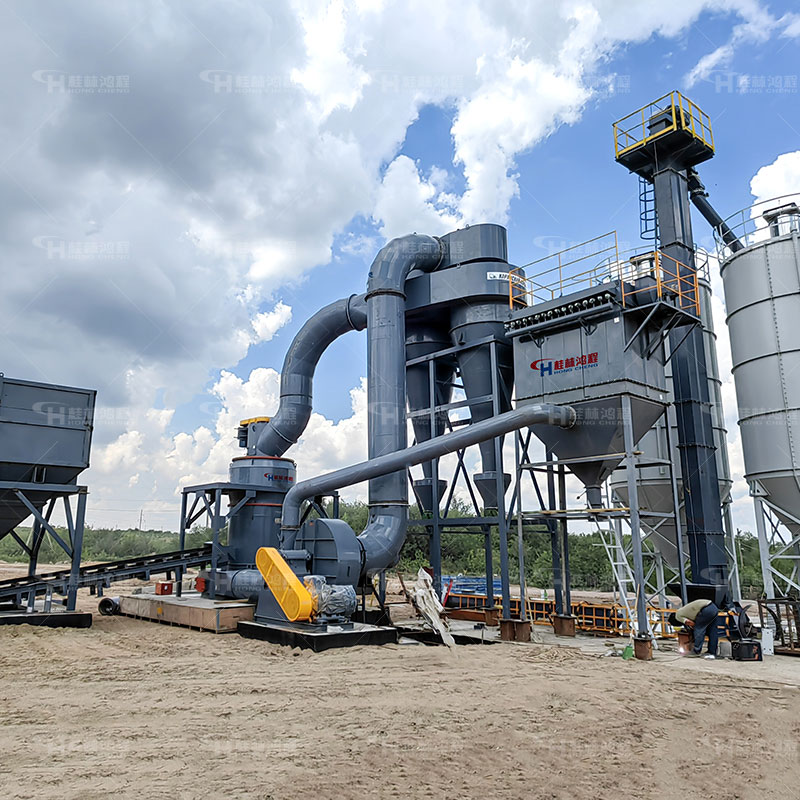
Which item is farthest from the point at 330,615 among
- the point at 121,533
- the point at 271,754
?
the point at 121,533

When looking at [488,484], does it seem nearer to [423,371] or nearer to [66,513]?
[423,371]

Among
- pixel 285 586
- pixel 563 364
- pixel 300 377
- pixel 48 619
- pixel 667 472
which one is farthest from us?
pixel 300 377

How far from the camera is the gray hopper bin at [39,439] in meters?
14.6

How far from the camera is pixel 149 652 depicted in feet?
39.2

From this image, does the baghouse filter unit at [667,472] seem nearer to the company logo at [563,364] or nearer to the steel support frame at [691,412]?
the steel support frame at [691,412]

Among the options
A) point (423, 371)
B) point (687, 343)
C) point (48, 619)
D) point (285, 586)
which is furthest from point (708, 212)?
point (48, 619)

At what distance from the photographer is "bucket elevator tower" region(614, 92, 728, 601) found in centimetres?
1591

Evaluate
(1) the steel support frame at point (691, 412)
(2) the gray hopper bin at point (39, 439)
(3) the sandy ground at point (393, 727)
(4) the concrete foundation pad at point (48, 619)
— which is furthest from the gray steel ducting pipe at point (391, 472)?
(2) the gray hopper bin at point (39, 439)

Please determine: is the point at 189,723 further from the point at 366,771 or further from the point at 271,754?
the point at 366,771

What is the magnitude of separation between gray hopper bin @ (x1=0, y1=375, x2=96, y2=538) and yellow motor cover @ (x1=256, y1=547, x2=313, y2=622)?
5190 mm

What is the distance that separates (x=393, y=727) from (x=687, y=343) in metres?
13.4

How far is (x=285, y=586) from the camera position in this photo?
13141 mm

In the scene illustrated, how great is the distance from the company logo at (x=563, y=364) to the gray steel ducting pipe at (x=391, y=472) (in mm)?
978

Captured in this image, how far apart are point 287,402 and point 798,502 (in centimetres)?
1347
